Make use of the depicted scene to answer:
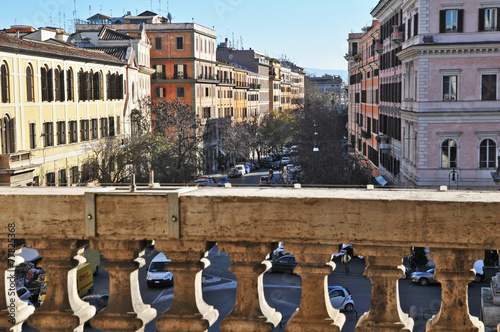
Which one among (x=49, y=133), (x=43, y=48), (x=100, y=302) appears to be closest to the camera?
(x=100, y=302)

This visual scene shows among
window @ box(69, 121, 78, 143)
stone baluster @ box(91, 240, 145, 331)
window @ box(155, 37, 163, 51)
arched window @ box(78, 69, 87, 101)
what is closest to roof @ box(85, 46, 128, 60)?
arched window @ box(78, 69, 87, 101)

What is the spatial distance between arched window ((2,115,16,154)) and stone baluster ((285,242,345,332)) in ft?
114

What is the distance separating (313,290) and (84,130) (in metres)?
47.2

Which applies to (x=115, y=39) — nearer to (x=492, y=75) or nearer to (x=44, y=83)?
(x=44, y=83)

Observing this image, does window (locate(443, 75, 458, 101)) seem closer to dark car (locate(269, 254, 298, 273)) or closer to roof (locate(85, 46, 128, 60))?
dark car (locate(269, 254, 298, 273))

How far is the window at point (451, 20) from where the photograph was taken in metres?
42.2

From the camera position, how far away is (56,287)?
20.1 ft

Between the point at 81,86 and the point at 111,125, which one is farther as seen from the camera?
the point at 111,125

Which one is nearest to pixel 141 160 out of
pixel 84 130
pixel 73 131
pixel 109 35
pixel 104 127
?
pixel 73 131

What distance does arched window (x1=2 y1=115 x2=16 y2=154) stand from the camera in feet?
126

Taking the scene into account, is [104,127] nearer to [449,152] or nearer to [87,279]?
[449,152]

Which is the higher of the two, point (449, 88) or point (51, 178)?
point (449, 88)

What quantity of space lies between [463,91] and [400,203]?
39246mm

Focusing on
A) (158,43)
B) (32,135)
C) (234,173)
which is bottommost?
(234,173)
